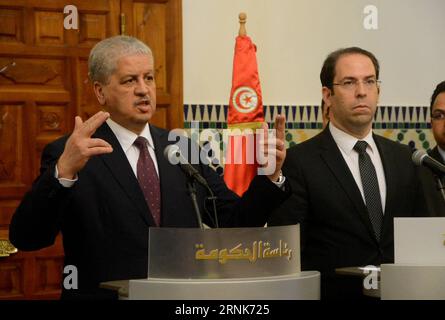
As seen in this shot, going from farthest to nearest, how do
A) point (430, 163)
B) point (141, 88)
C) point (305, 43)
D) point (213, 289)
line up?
point (305, 43)
point (141, 88)
point (430, 163)
point (213, 289)

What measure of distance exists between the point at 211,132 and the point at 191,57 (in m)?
0.56

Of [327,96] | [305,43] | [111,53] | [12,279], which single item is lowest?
[12,279]

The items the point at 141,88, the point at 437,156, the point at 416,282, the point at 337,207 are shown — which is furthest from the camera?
the point at 437,156

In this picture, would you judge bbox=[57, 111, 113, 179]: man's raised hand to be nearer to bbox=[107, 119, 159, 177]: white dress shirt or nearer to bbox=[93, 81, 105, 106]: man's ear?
bbox=[107, 119, 159, 177]: white dress shirt

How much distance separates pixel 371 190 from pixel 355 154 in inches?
8.7

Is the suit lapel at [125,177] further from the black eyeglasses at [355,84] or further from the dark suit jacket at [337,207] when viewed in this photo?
the black eyeglasses at [355,84]

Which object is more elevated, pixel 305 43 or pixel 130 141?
pixel 305 43

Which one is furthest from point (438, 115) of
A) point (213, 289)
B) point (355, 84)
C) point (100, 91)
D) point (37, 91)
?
point (37, 91)

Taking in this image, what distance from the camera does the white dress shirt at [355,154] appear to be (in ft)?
13.0

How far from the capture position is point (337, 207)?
12.7 ft

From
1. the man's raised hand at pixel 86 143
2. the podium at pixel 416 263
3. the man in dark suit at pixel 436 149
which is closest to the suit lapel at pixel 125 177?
the man's raised hand at pixel 86 143

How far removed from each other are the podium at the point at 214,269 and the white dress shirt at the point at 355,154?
1.59m

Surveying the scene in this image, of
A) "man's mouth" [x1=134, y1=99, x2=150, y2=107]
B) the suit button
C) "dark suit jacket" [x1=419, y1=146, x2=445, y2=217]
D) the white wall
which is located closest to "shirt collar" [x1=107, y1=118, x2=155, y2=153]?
"man's mouth" [x1=134, y1=99, x2=150, y2=107]

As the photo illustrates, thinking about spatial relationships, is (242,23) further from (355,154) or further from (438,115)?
(355,154)
